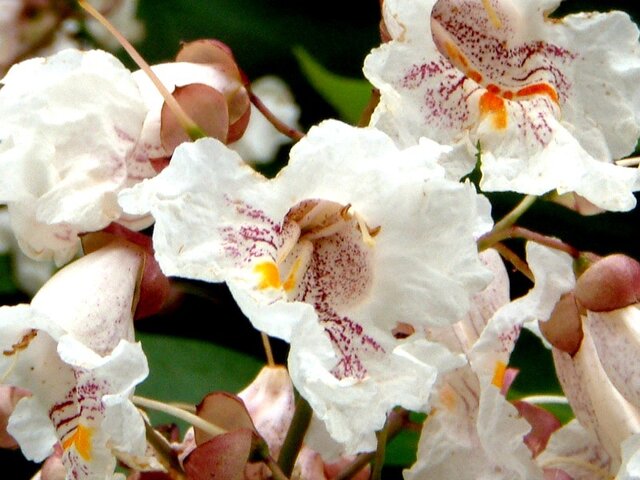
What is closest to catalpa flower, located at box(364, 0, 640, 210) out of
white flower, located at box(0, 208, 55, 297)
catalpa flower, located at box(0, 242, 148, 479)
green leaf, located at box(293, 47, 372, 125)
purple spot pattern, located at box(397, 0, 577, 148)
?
purple spot pattern, located at box(397, 0, 577, 148)

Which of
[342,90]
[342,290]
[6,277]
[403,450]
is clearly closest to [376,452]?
[342,290]

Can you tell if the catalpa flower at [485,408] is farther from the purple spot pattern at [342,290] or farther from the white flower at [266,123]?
the white flower at [266,123]

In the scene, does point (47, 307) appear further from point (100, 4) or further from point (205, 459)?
point (100, 4)

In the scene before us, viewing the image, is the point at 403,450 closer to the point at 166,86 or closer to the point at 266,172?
the point at 266,172

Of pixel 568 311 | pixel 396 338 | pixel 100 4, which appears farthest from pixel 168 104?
pixel 100 4

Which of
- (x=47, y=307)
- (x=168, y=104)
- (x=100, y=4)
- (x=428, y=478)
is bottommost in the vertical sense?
(x=100, y=4)

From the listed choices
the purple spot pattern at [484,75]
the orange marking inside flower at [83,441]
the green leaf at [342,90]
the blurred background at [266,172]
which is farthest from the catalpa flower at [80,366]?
the green leaf at [342,90]
